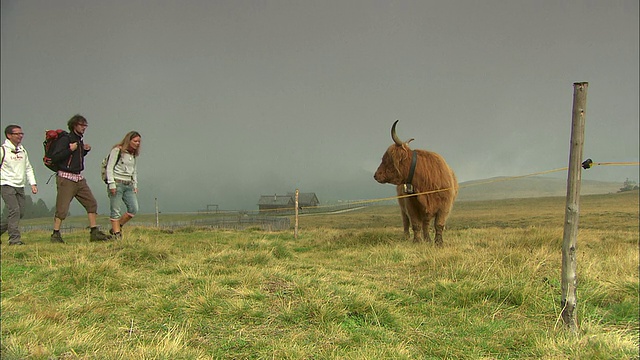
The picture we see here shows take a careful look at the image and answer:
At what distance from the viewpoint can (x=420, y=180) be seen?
306 inches

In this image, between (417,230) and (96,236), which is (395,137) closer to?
(417,230)

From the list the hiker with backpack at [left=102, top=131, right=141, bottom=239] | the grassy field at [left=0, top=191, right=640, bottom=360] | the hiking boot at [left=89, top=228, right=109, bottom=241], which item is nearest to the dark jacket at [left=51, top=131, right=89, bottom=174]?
the hiker with backpack at [left=102, top=131, right=141, bottom=239]

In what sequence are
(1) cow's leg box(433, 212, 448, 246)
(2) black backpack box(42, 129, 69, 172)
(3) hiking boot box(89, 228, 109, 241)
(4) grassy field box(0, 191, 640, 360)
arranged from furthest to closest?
(1) cow's leg box(433, 212, 448, 246), (3) hiking boot box(89, 228, 109, 241), (2) black backpack box(42, 129, 69, 172), (4) grassy field box(0, 191, 640, 360)

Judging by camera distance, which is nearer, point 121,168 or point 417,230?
point 121,168

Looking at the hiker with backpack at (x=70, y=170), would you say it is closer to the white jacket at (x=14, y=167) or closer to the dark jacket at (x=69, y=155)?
the dark jacket at (x=69, y=155)

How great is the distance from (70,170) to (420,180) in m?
7.41

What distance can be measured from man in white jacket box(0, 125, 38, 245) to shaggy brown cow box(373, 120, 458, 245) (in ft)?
24.7

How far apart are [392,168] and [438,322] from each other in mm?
5309

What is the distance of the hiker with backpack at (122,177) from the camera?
714 cm

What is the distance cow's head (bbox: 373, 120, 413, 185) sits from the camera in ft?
25.7

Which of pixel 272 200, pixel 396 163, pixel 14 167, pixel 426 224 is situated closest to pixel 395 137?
pixel 396 163

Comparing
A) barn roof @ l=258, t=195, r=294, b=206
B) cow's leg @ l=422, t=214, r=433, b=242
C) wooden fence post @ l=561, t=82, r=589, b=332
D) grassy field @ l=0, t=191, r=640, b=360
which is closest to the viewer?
grassy field @ l=0, t=191, r=640, b=360

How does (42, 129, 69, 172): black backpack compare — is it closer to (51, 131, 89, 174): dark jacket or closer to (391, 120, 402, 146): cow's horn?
(51, 131, 89, 174): dark jacket

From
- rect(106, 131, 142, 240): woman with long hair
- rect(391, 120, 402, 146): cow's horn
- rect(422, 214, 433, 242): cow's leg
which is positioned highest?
rect(391, 120, 402, 146): cow's horn
